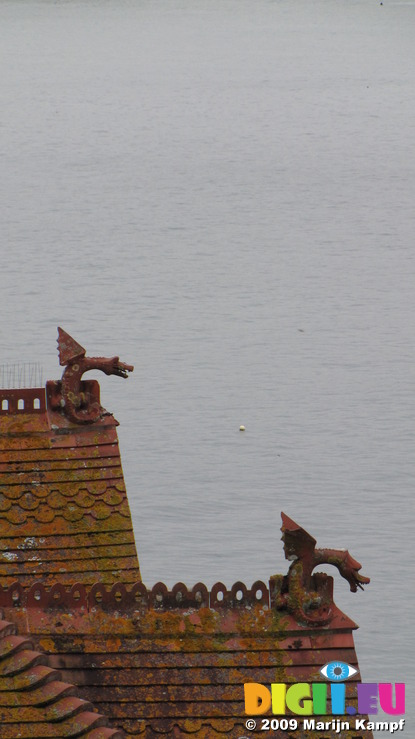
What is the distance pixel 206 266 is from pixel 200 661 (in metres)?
97.8

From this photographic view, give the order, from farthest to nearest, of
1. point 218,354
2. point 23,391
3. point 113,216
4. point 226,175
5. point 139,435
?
point 226,175, point 113,216, point 218,354, point 139,435, point 23,391

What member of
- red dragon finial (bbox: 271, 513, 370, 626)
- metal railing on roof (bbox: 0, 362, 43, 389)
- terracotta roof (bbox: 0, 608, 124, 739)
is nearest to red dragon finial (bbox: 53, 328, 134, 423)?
red dragon finial (bbox: 271, 513, 370, 626)

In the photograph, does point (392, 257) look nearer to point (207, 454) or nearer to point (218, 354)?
point (218, 354)

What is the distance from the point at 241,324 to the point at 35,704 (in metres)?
83.9

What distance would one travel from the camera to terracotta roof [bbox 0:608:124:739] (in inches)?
1127

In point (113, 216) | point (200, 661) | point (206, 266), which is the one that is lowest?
point (200, 661)

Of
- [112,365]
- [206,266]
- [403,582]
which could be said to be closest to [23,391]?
[112,365]

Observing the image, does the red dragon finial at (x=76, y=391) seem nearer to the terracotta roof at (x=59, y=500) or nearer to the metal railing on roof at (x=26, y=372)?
the terracotta roof at (x=59, y=500)

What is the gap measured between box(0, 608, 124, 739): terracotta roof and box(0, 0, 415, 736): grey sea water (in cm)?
2867

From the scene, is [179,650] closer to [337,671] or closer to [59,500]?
[337,671]

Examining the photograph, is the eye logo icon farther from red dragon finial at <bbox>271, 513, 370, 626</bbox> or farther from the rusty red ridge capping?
the rusty red ridge capping

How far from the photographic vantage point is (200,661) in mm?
35031

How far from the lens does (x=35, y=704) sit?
28.9 meters

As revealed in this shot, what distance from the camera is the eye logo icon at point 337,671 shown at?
1375 inches
